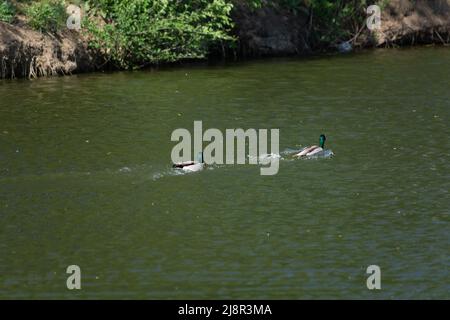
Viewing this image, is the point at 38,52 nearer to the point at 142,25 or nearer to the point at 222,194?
the point at 142,25

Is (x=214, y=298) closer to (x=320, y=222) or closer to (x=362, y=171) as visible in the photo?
(x=320, y=222)

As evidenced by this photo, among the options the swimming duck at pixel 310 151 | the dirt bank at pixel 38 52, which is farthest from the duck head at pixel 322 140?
the dirt bank at pixel 38 52

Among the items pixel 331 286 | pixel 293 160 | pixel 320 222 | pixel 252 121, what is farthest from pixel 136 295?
pixel 252 121

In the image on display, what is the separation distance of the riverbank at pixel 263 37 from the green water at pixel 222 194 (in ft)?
3.63

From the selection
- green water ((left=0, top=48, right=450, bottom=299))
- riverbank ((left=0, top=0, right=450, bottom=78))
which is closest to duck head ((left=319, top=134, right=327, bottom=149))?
green water ((left=0, top=48, right=450, bottom=299))

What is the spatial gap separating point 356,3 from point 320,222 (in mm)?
22350

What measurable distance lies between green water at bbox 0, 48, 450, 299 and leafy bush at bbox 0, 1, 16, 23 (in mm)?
2071

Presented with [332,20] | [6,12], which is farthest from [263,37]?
[6,12]

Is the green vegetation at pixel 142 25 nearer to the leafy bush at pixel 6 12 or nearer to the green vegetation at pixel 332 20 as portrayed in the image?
the leafy bush at pixel 6 12

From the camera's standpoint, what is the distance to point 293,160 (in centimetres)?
2259

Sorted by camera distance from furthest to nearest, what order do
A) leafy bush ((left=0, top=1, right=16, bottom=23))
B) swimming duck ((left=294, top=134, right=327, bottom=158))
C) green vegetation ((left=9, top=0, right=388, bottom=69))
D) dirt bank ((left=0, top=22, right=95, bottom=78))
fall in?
green vegetation ((left=9, top=0, right=388, bottom=69)), leafy bush ((left=0, top=1, right=16, bottom=23)), dirt bank ((left=0, top=22, right=95, bottom=78)), swimming duck ((left=294, top=134, right=327, bottom=158))

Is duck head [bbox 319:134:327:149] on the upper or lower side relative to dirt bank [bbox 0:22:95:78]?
lower

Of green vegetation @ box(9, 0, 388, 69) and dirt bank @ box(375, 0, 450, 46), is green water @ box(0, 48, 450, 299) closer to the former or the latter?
green vegetation @ box(9, 0, 388, 69)

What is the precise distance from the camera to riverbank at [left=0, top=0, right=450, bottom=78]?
32375mm
